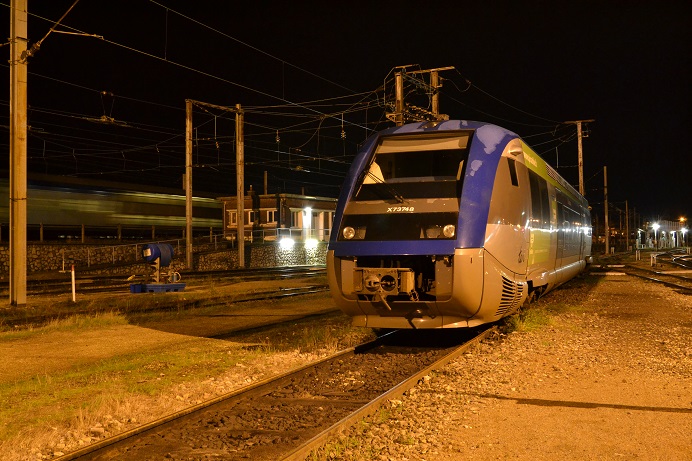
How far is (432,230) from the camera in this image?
28.8 ft

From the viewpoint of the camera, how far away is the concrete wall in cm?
3080

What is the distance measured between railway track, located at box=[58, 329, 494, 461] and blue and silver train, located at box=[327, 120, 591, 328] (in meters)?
0.82

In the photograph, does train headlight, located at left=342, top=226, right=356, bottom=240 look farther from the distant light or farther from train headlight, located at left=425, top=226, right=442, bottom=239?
the distant light

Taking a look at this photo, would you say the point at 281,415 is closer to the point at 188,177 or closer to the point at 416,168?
the point at 416,168

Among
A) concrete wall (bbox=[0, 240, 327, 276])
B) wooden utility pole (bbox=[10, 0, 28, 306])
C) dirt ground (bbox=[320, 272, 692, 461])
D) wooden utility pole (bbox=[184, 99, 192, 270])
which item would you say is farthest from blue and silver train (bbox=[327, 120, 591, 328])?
wooden utility pole (bbox=[184, 99, 192, 270])

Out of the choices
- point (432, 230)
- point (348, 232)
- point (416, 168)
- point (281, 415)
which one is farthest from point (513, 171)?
point (281, 415)

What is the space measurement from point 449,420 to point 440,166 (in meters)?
4.61

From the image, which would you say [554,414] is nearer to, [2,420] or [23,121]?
[2,420]

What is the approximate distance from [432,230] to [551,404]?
2.94 meters

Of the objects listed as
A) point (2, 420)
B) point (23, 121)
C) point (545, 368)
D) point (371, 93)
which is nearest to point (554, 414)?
point (545, 368)

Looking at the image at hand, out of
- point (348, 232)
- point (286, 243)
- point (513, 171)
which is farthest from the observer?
point (286, 243)

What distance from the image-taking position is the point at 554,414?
20.6 ft

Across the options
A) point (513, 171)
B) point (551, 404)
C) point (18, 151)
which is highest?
point (18, 151)

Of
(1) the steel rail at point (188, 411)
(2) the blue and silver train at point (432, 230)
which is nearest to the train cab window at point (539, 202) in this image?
(2) the blue and silver train at point (432, 230)
